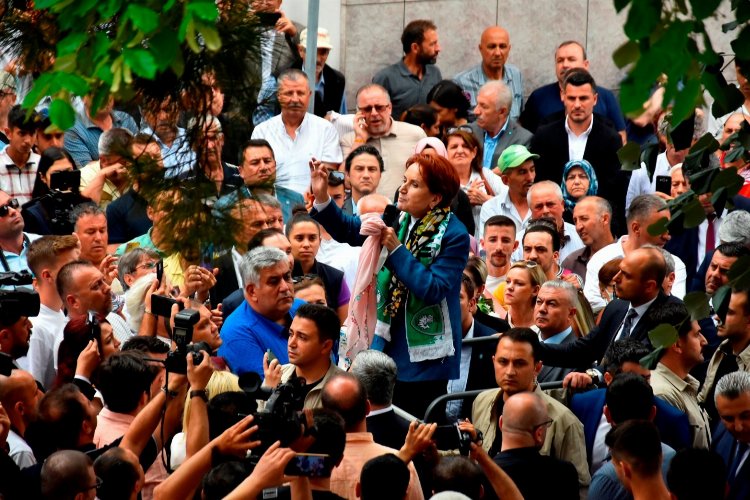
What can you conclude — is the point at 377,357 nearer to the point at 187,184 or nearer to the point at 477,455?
the point at 477,455

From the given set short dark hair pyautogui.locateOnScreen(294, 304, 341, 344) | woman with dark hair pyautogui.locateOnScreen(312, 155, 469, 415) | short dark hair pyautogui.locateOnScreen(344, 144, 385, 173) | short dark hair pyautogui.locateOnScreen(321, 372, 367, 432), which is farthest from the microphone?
short dark hair pyautogui.locateOnScreen(344, 144, 385, 173)

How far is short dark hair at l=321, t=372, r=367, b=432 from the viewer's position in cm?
666

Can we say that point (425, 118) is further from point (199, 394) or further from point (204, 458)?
point (204, 458)

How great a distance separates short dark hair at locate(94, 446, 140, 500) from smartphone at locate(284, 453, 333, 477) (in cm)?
78

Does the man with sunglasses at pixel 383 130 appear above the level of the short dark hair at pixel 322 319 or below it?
above

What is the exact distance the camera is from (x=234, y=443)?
234 inches

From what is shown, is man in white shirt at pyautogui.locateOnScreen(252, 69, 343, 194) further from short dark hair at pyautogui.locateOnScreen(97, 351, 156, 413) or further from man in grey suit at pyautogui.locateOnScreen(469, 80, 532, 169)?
short dark hair at pyautogui.locateOnScreen(97, 351, 156, 413)

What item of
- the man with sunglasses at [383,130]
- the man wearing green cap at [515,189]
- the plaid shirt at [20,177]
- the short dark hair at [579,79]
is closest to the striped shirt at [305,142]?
the man with sunglasses at [383,130]

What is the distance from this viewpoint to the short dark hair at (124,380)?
6975 millimetres

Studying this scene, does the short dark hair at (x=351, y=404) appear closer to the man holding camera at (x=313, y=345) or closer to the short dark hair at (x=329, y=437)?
the short dark hair at (x=329, y=437)

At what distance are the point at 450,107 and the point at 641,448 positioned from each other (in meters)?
7.24

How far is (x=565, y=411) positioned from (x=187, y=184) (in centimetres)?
297

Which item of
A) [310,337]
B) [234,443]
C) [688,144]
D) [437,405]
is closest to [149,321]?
[310,337]

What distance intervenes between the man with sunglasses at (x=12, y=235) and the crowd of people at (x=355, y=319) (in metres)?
0.02
